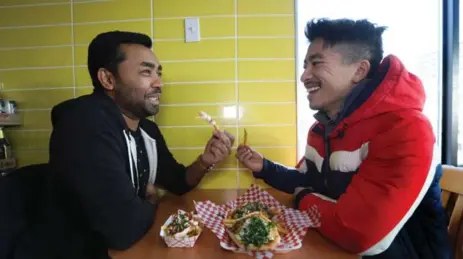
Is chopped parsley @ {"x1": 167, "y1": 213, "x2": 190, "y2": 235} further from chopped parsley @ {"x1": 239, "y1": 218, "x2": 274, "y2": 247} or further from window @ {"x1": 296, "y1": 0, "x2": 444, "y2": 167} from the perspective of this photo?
window @ {"x1": 296, "y1": 0, "x2": 444, "y2": 167}

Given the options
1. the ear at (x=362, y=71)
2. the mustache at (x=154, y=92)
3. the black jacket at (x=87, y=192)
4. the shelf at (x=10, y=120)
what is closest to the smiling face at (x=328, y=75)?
the ear at (x=362, y=71)

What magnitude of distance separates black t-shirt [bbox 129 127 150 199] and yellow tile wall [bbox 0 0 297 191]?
239 millimetres

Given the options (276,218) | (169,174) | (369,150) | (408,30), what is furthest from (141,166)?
(408,30)

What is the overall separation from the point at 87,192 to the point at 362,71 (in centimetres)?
88

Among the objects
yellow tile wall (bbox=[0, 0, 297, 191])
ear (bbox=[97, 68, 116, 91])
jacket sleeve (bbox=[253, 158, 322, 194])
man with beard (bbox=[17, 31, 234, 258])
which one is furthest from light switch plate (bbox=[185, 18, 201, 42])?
jacket sleeve (bbox=[253, 158, 322, 194])

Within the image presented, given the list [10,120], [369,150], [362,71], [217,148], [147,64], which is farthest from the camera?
[10,120]

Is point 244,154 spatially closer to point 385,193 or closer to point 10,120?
point 385,193

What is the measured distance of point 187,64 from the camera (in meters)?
1.25

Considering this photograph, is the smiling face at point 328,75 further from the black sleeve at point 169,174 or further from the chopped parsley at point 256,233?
the black sleeve at point 169,174

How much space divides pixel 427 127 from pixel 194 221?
2.16 ft

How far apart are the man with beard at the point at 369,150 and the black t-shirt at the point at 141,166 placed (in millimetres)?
558

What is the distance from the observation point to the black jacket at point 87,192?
2.27 feet

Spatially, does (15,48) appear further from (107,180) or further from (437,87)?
(437,87)

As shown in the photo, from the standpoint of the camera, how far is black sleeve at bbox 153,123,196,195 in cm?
115
